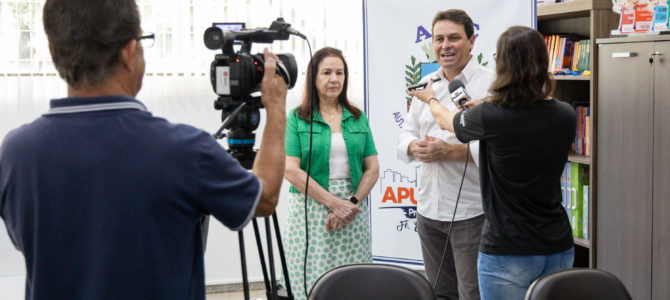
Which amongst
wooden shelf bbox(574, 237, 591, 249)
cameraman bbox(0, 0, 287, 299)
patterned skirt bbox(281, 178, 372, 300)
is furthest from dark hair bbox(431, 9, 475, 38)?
cameraman bbox(0, 0, 287, 299)

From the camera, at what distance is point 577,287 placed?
1.93m

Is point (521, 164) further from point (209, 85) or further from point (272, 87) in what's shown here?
point (209, 85)

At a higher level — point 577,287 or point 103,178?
point 103,178

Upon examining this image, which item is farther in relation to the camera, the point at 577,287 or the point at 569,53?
the point at 569,53

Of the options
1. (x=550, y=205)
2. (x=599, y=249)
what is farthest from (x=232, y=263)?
(x=550, y=205)

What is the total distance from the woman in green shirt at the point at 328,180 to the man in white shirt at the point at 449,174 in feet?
1.07

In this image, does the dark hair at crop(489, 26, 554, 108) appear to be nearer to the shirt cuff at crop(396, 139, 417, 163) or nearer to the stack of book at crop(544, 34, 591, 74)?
the shirt cuff at crop(396, 139, 417, 163)

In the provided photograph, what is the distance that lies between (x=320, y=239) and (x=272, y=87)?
5.78 ft

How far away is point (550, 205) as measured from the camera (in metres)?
2.32

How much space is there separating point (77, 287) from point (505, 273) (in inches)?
60.5

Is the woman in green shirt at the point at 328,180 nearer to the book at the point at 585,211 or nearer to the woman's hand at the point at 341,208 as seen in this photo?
the woman's hand at the point at 341,208

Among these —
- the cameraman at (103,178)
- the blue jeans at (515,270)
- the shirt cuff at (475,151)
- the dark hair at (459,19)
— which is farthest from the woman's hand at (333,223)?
the cameraman at (103,178)

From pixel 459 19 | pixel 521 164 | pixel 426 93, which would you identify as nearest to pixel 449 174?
pixel 426 93

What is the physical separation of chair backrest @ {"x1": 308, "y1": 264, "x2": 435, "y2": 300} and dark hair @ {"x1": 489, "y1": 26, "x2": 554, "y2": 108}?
701 mm
